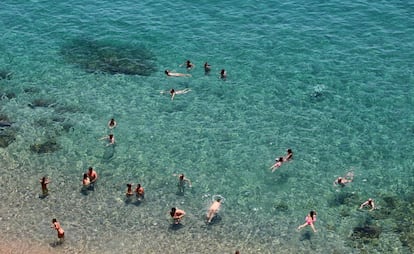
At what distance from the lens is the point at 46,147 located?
37.7 m

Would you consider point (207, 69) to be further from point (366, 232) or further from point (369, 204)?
point (366, 232)

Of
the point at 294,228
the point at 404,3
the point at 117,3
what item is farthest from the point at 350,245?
the point at 117,3

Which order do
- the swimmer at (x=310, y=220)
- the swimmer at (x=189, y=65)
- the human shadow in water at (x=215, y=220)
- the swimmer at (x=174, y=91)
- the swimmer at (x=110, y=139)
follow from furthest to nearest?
the swimmer at (x=189, y=65)
the swimmer at (x=174, y=91)
the swimmer at (x=110, y=139)
the human shadow in water at (x=215, y=220)
the swimmer at (x=310, y=220)

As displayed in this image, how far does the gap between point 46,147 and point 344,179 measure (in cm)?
2041

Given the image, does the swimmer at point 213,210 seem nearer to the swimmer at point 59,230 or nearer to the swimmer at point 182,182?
the swimmer at point 182,182

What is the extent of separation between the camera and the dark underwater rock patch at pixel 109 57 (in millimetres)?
47062

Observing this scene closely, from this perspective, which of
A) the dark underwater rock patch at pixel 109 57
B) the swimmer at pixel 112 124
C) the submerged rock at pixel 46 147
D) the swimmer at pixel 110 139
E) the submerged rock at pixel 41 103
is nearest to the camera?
the submerged rock at pixel 46 147

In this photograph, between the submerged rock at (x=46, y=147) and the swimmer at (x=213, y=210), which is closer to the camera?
the swimmer at (x=213, y=210)

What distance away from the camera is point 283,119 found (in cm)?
4062

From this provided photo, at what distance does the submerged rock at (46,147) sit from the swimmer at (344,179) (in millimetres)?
19131

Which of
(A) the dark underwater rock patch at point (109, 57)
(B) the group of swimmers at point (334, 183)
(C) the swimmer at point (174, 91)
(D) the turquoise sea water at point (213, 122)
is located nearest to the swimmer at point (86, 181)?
(D) the turquoise sea water at point (213, 122)

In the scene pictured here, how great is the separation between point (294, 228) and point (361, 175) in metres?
6.85

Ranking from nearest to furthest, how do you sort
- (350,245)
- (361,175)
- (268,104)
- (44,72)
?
(350,245) → (361,175) → (268,104) → (44,72)

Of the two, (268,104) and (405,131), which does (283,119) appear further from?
(405,131)
